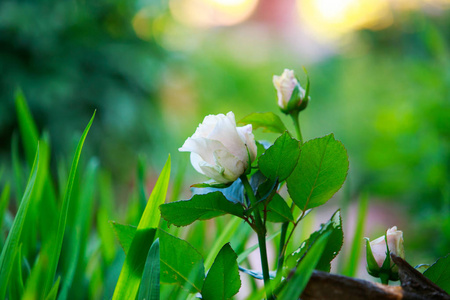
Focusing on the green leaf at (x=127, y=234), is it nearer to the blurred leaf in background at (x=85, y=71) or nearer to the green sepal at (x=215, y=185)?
the green sepal at (x=215, y=185)

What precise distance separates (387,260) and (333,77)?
4785mm

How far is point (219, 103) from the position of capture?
4348 millimetres

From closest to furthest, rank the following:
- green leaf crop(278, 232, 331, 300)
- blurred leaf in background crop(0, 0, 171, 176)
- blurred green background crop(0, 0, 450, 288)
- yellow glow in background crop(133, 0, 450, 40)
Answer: green leaf crop(278, 232, 331, 300) < blurred green background crop(0, 0, 450, 288) < blurred leaf in background crop(0, 0, 171, 176) < yellow glow in background crop(133, 0, 450, 40)

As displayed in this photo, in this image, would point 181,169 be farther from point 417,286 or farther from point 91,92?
point 91,92

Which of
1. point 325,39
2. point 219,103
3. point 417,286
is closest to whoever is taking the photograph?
point 417,286

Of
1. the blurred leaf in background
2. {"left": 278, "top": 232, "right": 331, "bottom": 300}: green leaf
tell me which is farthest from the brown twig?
the blurred leaf in background

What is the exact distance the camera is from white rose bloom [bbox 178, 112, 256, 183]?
236 mm

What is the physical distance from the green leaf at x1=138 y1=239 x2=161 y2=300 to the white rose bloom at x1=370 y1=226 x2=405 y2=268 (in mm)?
135

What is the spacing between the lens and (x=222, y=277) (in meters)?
0.25

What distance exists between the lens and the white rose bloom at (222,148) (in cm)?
24

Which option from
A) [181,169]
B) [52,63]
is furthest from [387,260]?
[52,63]

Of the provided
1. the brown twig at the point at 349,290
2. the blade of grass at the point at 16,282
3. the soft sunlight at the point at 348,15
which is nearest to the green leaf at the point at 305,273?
the brown twig at the point at 349,290

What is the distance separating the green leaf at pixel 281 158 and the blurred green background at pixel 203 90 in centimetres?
28

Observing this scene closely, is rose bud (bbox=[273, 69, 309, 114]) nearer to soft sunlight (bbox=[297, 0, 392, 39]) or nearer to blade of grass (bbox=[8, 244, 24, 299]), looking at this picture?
blade of grass (bbox=[8, 244, 24, 299])
